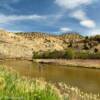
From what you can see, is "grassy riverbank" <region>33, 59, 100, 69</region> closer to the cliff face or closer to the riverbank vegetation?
the riverbank vegetation

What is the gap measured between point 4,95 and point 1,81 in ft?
1.39

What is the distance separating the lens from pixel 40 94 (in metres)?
8.22

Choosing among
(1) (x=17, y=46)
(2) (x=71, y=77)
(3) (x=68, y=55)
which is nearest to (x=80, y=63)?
(3) (x=68, y=55)

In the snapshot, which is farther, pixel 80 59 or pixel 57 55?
pixel 57 55

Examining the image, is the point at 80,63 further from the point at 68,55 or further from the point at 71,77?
the point at 71,77

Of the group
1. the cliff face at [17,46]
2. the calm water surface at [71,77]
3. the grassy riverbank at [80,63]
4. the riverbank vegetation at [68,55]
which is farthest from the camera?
the cliff face at [17,46]

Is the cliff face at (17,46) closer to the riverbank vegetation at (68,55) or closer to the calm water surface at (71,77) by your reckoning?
the riverbank vegetation at (68,55)

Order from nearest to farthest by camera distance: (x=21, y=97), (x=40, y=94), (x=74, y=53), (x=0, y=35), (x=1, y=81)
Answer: (x=1, y=81)
(x=21, y=97)
(x=40, y=94)
(x=74, y=53)
(x=0, y=35)

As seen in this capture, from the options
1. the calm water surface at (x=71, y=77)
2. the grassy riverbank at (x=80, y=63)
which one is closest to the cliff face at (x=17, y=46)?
the grassy riverbank at (x=80, y=63)

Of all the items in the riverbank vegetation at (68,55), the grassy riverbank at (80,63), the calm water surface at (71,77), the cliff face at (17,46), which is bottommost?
the calm water surface at (71,77)

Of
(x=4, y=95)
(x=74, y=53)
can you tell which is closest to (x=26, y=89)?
(x=4, y=95)

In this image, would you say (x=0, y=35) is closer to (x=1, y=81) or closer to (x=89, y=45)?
(x=89, y=45)

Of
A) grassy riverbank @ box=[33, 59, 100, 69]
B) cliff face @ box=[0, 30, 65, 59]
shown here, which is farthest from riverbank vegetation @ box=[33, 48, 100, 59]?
cliff face @ box=[0, 30, 65, 59]

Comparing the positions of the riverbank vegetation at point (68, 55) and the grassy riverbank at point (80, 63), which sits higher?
the riverbank vegetation at point (68, 55)
